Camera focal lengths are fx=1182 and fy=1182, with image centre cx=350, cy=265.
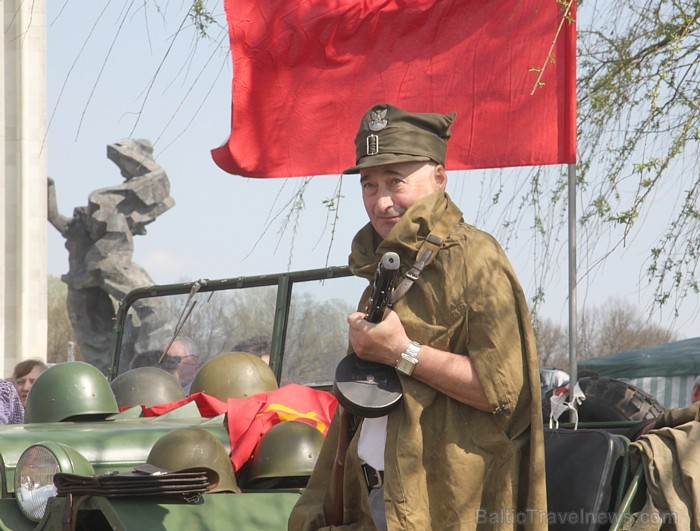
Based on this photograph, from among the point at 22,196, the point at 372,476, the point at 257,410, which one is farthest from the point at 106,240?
the point at 372,476

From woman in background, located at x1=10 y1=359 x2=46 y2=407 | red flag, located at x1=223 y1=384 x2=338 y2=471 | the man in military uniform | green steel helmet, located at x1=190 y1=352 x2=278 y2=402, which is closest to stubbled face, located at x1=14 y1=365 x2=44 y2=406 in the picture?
woman in background, located at x1=10 y1=359 x2=46 y2=407

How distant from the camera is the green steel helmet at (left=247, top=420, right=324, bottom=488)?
3602mm

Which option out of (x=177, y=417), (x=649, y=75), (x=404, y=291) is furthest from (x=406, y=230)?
(x=649, y=75)

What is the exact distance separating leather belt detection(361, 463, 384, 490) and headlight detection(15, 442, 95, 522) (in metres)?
1.10

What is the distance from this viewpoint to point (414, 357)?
2.59m

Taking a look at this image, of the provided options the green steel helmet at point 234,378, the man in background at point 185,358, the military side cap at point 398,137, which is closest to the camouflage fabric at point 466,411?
the military side cap at point 398,137

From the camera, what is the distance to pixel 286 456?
3617 millimetres

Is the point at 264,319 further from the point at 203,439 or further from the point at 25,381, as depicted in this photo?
the point at 25,381

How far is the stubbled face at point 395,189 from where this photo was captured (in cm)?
279

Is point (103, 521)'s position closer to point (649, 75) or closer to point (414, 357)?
point (414, 357)

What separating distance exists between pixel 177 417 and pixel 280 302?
86 cm

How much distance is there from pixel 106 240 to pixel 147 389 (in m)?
21.8

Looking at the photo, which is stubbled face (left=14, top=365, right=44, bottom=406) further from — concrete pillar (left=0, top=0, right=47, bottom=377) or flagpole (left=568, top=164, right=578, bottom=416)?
concrete pillar (left=0, top=0, right=47, bottom=377)

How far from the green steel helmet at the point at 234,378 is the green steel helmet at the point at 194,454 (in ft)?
2.65
